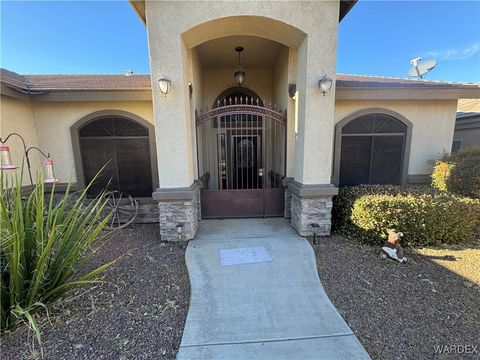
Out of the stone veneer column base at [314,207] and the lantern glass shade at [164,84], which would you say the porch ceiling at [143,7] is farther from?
the stone veneer column base at [314,207]

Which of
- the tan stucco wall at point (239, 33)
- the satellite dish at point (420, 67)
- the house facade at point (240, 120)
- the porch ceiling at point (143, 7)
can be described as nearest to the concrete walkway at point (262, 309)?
the house facade at point (240, 120)

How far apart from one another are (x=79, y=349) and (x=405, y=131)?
316 inches

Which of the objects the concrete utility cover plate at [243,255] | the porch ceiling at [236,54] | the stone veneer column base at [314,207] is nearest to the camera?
the concrete utility cover plate at [243,255]

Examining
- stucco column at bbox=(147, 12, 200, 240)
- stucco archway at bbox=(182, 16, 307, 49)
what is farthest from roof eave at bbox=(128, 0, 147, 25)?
stucco archway at bbox=(182, 16, 307, 49)

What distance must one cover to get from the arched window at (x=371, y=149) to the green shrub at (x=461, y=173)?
0.90 meters

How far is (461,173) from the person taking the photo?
17.3 ft

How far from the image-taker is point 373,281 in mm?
3297

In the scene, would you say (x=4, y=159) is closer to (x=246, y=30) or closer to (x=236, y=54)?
(x=246, y=30)

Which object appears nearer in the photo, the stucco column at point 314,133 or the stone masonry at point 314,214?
the stucco column at point 314,133

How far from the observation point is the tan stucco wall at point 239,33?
4.02 meters

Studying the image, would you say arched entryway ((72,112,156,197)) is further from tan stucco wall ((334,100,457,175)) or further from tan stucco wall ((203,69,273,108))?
tan stucco wall ((334,100,457,175))

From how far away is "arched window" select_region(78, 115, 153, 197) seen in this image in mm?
5535

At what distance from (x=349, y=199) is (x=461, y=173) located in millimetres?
3062

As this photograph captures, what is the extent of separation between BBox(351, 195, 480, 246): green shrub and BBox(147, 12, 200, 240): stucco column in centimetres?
366
